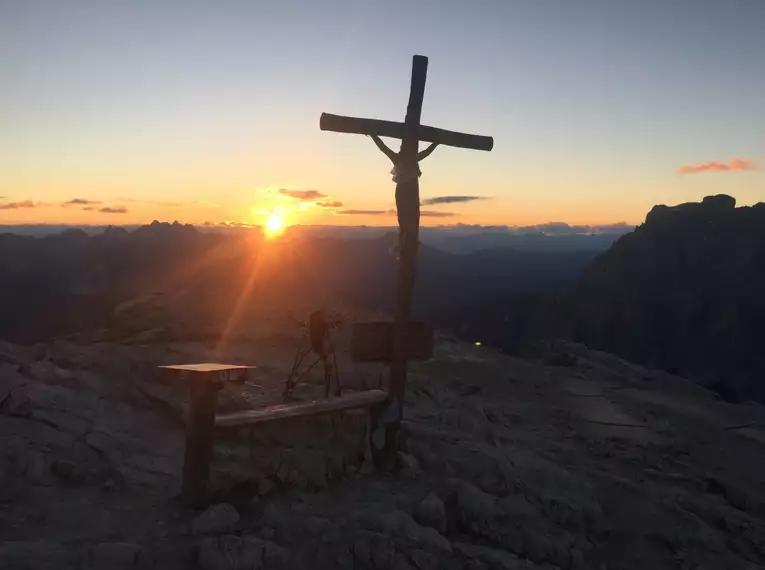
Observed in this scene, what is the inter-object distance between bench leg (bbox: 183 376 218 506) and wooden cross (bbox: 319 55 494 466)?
6.68ft

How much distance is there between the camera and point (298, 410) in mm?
6309

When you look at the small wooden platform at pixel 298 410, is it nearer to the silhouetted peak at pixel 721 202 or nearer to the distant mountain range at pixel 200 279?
the distant mountain range at pixel 200 279

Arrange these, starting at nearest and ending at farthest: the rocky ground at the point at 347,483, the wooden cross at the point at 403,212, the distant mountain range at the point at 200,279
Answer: the rocky ground at the point at 347,483, the wooden cross at the point at 403,212, the distant mountain range at the point at 200,279

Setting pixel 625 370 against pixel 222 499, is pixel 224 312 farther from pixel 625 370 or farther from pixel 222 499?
pixel 625 370

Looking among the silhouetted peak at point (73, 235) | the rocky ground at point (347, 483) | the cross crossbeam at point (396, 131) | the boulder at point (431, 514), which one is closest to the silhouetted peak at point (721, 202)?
the silhouetted peak at point (73, 235)

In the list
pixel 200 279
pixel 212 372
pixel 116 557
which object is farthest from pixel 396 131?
pixel 200 279

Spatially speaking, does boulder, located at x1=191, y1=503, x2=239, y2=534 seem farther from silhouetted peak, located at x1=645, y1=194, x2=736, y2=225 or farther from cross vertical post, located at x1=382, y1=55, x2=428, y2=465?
silhouetted peak, located at x1=645, y1=194, x2=736, y2=225

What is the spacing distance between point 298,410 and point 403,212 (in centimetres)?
236

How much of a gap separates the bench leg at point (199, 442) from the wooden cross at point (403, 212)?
2036mm

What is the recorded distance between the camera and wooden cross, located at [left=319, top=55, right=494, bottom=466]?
270 inches

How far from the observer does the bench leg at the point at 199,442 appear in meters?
5.50

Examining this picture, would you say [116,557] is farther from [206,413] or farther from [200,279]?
[200,279]

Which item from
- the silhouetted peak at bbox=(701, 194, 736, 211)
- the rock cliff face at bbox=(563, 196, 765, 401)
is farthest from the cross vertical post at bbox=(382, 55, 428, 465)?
the silhouetted peak at bbox=(701, 194, 736, 211)

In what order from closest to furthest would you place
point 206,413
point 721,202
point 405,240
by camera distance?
1. point 206,413
2. point 405,240
3. point 721,202
